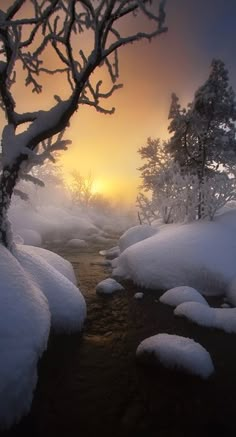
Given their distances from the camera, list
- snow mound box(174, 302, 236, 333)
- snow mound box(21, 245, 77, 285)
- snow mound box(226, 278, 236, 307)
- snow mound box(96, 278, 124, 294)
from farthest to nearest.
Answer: snow mound box(96, 278, 124, 294) < snow mound box(21, 245, 77, 285) < snow mound box(226, 278, 236, 307) < snow mound box(174, 302, 236, 333)

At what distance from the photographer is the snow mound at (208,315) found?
6.50 m

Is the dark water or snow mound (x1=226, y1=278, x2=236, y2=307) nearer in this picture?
the dark water

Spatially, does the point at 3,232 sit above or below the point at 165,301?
above

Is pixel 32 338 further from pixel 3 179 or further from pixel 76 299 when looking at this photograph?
pixel 3 179

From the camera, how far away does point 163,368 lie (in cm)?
489

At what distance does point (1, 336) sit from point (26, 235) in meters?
17.9

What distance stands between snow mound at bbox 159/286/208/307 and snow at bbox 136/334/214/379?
2.54 metres

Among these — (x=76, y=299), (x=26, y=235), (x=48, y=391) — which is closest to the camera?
(x=48, y=391)

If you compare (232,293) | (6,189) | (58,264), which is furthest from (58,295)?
(232,293)

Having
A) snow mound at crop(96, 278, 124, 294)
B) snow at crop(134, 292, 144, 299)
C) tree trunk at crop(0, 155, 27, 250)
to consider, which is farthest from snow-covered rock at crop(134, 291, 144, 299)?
tree trunk at crop(0, 155, 27, 250)

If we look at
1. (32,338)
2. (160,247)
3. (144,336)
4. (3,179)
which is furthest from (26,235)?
(32,338)

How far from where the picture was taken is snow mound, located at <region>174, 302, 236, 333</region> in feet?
21.3

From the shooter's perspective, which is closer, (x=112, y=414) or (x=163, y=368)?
(x=112, y=414)

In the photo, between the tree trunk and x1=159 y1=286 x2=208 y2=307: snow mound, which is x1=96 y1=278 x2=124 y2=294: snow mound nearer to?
x1=159 y1=286 x2=208 y2=307: snow mound
